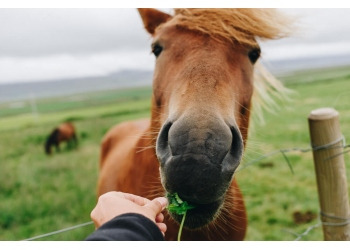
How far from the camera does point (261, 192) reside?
382cm

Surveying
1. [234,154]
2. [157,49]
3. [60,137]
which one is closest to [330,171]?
[234,154]

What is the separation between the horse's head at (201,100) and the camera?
37.9 inches

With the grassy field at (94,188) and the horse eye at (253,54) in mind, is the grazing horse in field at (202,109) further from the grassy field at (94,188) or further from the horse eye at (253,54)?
the grassy field at (94,188)

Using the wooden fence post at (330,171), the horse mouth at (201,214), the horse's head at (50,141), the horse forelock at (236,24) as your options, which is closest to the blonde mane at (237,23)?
the horse forelock at (236,24)

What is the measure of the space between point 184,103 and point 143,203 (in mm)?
351

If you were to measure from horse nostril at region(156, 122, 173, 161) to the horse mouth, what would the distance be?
0.19 meters

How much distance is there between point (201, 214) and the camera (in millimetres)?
1082

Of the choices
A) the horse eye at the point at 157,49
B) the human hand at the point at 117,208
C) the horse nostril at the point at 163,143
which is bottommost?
the human hand at the point at 117,208

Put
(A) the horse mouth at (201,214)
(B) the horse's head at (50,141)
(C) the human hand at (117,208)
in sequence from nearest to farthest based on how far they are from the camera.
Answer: (C) the human hand at (117,208) < (A) the horse mouth at (201,214) < (B) the horse's head at (50,141)

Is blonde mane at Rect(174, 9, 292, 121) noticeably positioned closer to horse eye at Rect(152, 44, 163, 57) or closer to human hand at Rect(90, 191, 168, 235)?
horse eye at Rect(152, 44, 163, 57)

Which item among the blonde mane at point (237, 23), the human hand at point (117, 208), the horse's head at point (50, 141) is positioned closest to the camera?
the human hand at point (117, 208)

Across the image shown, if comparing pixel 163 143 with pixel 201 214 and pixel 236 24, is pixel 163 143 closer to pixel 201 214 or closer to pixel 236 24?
pixel 201 214

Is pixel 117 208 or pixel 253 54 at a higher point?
pixel 253 54

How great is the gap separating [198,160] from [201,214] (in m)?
0.24
